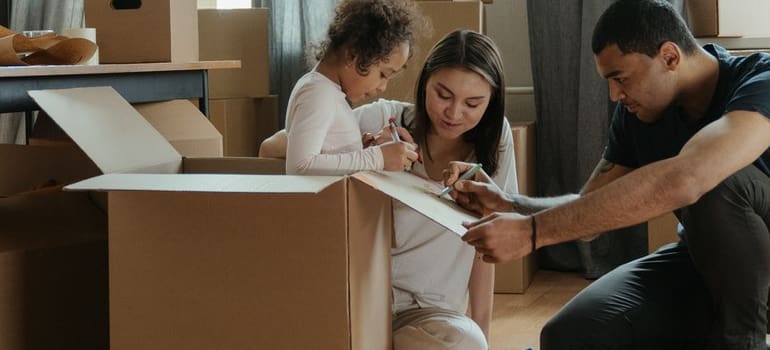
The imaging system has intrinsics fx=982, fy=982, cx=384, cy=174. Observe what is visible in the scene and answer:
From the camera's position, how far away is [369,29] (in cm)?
190

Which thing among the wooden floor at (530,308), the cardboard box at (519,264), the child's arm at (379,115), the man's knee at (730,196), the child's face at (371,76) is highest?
the child's face at (371,76)

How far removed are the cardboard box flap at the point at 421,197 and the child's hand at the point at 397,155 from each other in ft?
0.47

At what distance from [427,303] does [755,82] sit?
68cm

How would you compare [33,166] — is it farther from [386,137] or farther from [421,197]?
[421,197]

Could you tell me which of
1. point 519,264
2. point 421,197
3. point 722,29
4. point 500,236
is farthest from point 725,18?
point 421,197

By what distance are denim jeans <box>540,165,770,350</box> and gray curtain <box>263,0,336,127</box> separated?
194 centimetres

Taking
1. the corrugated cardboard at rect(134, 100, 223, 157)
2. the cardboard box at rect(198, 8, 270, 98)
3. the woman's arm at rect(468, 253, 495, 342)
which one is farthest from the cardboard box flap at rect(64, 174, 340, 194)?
the cardboard box at rect(198, 8, 270, 98)

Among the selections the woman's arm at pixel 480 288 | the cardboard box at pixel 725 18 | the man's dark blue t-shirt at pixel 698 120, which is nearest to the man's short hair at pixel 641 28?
the man's dark blue t-shirt at pixel 698 120

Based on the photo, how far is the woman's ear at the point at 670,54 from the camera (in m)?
1.71

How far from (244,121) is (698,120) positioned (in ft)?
6.22

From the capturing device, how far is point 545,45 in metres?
3.45

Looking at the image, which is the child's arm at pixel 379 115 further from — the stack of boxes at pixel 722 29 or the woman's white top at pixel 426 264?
the stack of boxes at pixel 722 29

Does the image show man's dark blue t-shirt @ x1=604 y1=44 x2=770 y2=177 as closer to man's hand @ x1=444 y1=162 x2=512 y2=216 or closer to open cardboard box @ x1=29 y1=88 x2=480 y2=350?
man's hand @ x1=444 y1=162 x2=512 y2=216

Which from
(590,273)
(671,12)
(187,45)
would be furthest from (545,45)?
(671,12)
